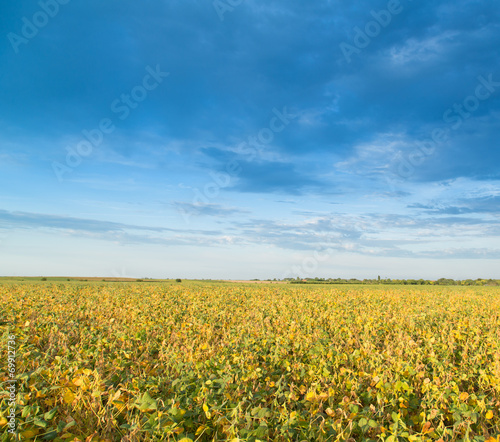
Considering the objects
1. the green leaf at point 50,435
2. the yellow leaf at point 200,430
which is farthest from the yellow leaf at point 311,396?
the green leaf at point 50,435

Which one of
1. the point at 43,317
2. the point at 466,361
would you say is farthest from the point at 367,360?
the point at 43,317

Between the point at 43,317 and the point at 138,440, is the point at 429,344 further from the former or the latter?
the point at 43,317

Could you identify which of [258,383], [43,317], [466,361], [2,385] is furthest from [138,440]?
[43,317]

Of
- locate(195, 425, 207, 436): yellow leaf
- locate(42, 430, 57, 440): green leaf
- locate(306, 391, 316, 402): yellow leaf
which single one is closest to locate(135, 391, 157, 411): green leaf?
locate(195, 425, 207, 436): yellow leaf

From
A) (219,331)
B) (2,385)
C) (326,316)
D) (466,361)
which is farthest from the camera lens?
(326,316)

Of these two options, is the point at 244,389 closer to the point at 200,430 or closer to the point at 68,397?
the point at 200,430

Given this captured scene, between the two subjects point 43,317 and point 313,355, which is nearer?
point 313,355

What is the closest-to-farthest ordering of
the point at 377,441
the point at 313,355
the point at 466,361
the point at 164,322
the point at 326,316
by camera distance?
1. the point at 377,441
2. the point at 313,355
3. the point at 466,361
4. the point at 164,322
5. the point at 326,316

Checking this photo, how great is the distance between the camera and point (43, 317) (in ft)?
37.4

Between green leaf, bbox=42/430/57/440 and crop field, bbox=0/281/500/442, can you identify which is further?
crop field, bbox=0/281/500/442

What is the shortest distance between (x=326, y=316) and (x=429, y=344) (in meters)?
4.56

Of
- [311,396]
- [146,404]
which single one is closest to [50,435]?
[146,404]

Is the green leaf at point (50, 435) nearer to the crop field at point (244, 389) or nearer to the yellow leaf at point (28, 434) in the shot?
the crop field at point (244, 389)

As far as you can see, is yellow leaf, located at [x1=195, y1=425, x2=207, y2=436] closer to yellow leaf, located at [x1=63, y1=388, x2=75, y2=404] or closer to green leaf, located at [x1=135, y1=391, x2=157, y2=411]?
green leaf, located at [x1=135, y1=391, x2=157, y2=411]
